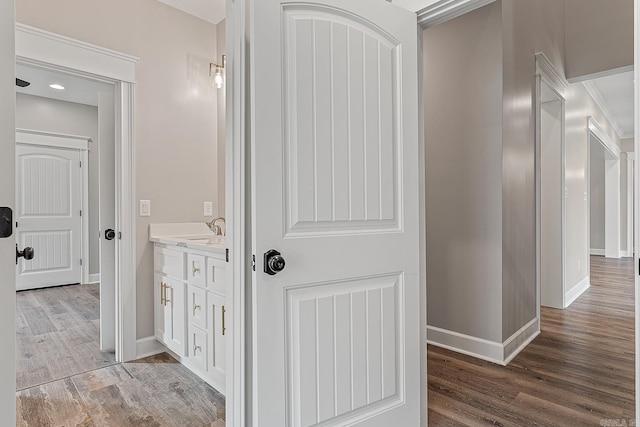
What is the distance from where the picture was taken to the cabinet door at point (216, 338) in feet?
6.74

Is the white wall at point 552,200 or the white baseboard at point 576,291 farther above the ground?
the white wall at point 552,200

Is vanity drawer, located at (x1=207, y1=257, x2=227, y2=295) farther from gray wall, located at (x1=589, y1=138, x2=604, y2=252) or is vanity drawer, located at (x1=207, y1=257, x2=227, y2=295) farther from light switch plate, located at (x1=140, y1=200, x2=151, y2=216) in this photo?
gray wall, located at (x1=589, y1=138, x2=604, y2=252)

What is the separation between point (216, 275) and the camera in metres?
2.08

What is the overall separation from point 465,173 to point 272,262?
6.45ft

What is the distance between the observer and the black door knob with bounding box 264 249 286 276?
4.07 feet

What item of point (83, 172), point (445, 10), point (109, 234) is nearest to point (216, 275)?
point (109, 234)

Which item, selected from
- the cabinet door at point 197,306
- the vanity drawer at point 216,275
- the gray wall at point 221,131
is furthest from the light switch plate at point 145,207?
the vanity drawer at point 216,275

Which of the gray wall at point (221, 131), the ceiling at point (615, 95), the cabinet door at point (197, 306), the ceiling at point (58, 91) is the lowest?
the cabinet door at point (197, 306)

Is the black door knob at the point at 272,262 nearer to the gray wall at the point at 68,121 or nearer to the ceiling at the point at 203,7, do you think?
the ceiling at the point at 203,7

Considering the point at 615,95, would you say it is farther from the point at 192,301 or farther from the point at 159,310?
the point at 159,310

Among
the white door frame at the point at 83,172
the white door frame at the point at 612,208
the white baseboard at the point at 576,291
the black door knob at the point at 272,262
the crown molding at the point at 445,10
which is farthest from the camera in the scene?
the white door frame at the point at 612,208

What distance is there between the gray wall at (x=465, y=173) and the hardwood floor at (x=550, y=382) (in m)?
0.30

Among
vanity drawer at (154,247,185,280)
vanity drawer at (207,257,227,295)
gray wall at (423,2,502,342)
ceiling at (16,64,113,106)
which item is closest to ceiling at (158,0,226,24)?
ceiling at (16,64,113,106)

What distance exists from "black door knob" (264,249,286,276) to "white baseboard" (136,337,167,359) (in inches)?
79.4
